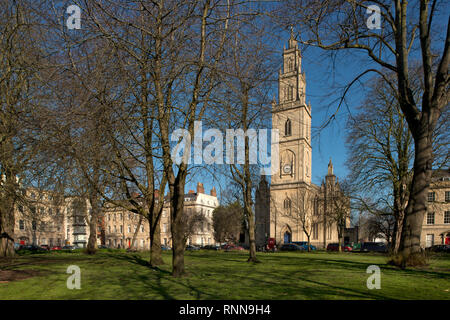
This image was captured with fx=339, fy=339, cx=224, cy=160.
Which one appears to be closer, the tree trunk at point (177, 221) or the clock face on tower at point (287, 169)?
the tree trunk at point (177, 221)

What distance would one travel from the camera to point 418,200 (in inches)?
425

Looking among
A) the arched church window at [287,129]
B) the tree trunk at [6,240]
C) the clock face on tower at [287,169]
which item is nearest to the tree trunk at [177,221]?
the tree trunk at [6,240]

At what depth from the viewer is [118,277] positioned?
35.0 ft

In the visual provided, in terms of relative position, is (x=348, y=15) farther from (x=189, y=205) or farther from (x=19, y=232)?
(x=189, y=205)

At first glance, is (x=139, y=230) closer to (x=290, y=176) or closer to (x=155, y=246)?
(x=290, y=176)

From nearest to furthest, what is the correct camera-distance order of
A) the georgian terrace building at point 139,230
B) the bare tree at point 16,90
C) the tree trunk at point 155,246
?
the bare tree at point 16,90 < the tree trunk at point 155,246 < the georgian terrace building at point 139,230

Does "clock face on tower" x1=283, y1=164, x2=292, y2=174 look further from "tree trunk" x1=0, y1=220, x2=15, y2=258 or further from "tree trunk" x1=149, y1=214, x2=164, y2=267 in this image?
"tree trunk" x1=149, y1=214, x2=164, y2=267

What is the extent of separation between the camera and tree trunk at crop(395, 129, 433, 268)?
426 inches

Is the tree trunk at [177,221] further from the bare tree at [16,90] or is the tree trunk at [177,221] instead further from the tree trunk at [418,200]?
the tree trunk at [418,200]

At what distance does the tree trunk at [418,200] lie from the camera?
1081 centimetres

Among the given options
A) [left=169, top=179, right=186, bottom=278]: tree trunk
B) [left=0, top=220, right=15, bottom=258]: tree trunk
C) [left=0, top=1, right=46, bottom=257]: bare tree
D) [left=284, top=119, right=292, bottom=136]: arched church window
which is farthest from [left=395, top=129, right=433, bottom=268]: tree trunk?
[left=284, top=119, right=292, bottom=136]: arched church window

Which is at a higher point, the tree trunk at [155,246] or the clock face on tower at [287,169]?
the clock face on tower at [287,169]

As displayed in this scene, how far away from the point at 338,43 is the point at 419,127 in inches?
150

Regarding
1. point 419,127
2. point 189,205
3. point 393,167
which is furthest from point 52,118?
point 189,205
